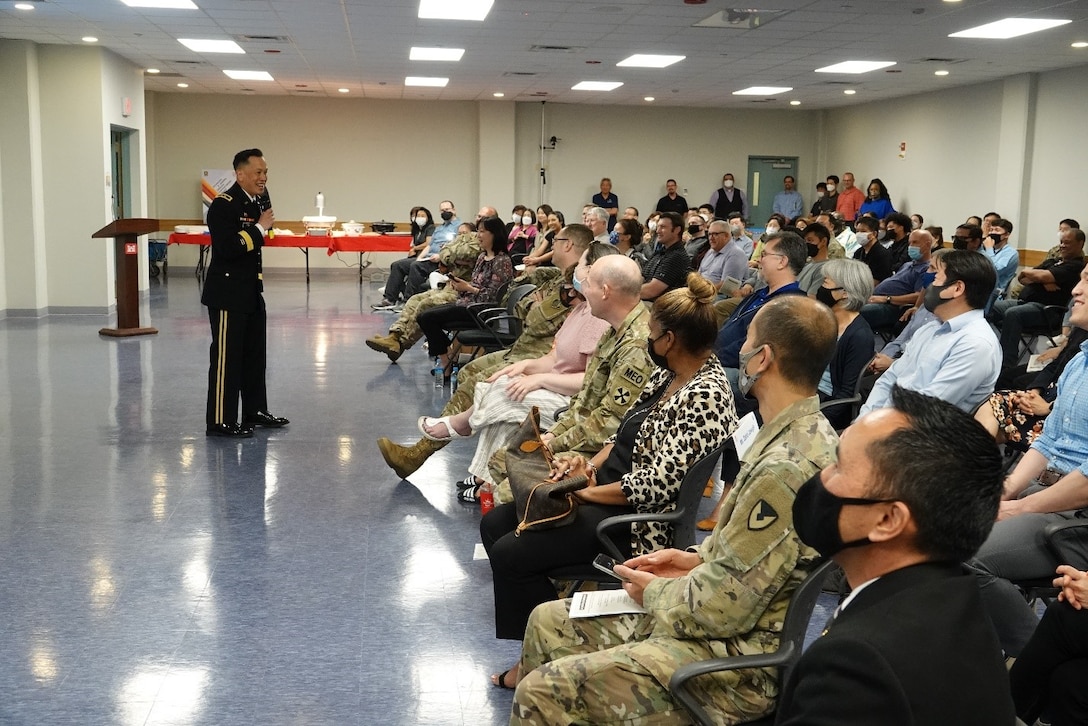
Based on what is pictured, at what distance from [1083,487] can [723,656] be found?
140 centimetres

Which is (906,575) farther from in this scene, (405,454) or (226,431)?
(226,431)

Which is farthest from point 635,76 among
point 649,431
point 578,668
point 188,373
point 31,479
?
point 578,668

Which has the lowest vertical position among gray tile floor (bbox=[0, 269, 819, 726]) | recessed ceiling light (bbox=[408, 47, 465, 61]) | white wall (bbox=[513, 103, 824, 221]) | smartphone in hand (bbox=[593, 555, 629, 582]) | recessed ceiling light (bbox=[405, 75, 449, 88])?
gray tile floor (bbox=[0, 269, 819, 726])

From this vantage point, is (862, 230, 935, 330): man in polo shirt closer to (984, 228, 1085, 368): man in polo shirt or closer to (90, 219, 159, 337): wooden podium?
(984, 228, 1085, 368): man in polo shirt

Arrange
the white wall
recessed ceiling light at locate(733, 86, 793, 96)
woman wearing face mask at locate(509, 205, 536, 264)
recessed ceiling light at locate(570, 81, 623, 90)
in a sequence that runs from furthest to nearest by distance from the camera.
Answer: the white wall < recessed ceiling light at locate(733, 86, 793, 96) < recessed ceiling light at locate(570, 81, 623, 90) < woman wearing face mask at locate(509, 205, 536, 264)

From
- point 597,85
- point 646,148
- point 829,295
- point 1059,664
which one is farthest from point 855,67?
point 1059,664

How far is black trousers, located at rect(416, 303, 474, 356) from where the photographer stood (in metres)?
7.65

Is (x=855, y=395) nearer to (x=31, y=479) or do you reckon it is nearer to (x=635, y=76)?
(x=31, y=479)

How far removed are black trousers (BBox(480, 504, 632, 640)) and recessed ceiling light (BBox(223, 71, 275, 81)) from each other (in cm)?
1353

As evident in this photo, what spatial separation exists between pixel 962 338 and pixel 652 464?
1.60 m

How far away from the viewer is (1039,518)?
2.82 meters

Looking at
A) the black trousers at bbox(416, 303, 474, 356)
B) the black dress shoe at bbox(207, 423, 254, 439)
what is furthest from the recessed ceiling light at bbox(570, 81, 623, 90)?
the black dress shoe at bbox(207, 423, 254, 439)

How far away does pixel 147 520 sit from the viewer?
14.8 ft

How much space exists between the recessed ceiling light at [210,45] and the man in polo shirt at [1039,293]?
885cm
